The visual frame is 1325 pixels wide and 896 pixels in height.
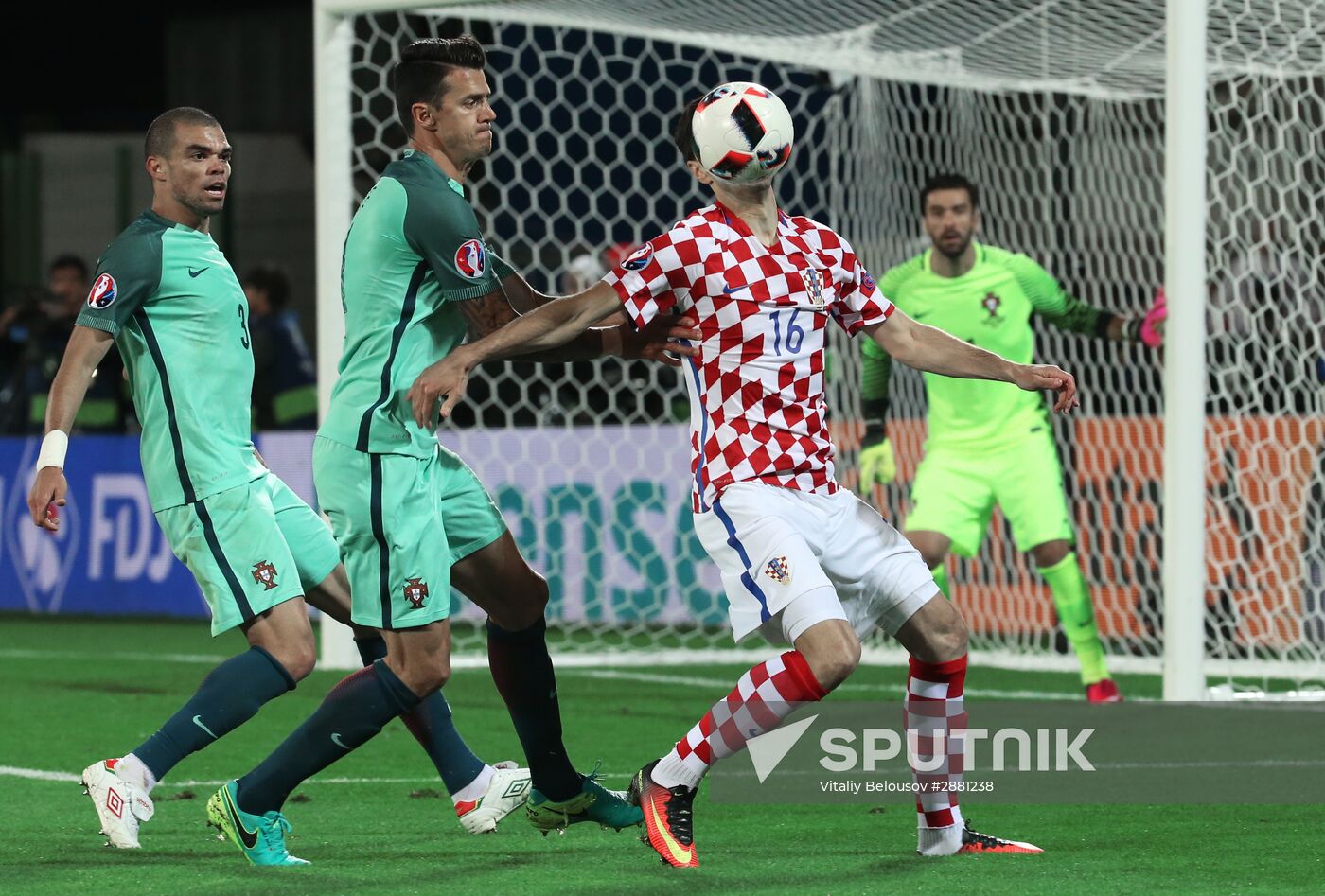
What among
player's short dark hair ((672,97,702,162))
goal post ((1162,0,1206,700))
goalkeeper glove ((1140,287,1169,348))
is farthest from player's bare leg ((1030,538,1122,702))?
player's short dark hair ((672,97,702,162))

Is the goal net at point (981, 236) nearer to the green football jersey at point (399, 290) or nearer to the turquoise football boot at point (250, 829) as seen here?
Result: the green football jersey at point (399, 290)

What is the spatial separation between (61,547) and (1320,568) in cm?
737

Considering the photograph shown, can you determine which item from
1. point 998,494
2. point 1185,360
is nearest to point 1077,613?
point 998,494

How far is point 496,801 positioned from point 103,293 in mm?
1555

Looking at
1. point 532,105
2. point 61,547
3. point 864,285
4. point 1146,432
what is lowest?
point 61,547

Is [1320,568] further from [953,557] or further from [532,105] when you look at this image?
→ [532,105]

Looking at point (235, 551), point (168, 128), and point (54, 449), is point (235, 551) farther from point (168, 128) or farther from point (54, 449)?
point (168, 128)

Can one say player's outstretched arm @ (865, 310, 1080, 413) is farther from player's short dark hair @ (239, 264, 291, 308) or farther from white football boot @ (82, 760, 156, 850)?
player's short dark hair @ (239, 264, 291, 308)

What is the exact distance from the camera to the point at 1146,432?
10.7 metres

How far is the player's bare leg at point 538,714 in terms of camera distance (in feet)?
18.2

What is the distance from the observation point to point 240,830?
Result: 5.02m

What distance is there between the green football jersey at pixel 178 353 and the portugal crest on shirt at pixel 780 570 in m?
1.30

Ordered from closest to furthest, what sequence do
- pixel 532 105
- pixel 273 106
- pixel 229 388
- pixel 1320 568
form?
pixel 229 388
pixel 1320 568
pixel 532 105
pixel 273 106

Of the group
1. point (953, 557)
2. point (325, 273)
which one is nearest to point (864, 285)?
point (325, 273)
